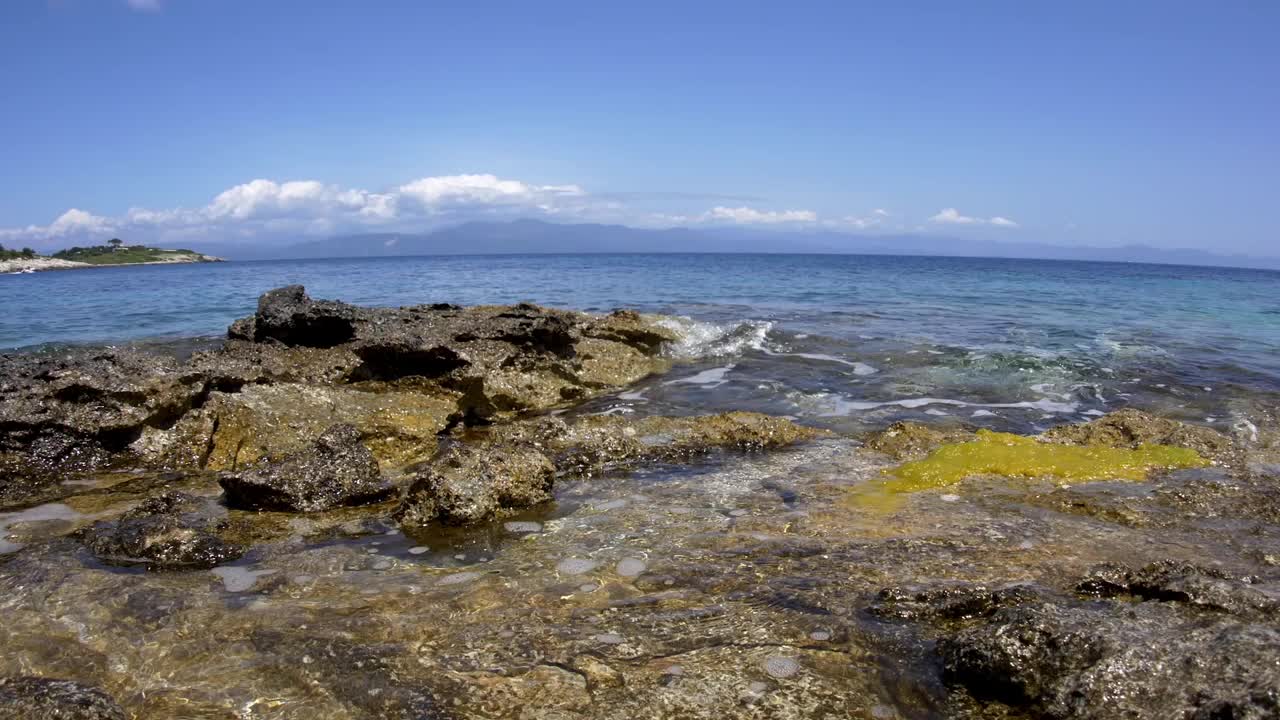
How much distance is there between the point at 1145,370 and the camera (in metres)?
15.2

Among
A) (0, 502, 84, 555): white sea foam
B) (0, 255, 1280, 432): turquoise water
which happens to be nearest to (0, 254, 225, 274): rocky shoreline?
(0, 255, 1280, 432): turquoise water

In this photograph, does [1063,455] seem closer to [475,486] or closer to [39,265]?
[475,486]

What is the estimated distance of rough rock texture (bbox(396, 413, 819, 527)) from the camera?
649cm

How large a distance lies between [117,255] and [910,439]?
397ft

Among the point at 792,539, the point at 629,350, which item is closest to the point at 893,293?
the point at 629,350

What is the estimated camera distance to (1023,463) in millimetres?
7965

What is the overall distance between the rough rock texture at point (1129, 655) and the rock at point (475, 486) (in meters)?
3.47

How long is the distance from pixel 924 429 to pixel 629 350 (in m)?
7.05

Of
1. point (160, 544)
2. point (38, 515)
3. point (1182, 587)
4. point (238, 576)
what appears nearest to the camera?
point (1182, 587)

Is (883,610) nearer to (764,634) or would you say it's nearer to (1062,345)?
(764,634)

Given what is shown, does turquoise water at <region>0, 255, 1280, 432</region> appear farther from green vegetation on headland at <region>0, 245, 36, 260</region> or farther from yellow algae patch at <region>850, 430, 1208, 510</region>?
green vegetation on headland at <region>0, 245, 36, 260</region>

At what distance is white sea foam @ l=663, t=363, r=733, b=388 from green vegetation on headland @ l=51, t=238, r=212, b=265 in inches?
4173

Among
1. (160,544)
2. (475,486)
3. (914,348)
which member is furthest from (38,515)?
(914,348)

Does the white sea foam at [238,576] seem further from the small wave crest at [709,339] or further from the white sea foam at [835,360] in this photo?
the white sea foam at [835,360]
